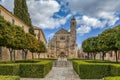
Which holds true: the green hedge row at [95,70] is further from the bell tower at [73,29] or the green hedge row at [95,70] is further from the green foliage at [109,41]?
the bell tower at [73,29]

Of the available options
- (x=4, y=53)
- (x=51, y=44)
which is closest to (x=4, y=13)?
(x=4, y=53)

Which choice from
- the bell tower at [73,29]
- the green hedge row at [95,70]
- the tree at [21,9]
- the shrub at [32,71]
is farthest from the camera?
the bell tower at [73,29]

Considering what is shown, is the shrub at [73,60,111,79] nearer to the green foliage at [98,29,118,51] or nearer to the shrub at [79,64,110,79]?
the shrub at [79,64,110,79]

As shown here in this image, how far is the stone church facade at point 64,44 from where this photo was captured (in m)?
75.6

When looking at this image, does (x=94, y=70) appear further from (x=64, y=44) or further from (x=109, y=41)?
(x=64, y=44)

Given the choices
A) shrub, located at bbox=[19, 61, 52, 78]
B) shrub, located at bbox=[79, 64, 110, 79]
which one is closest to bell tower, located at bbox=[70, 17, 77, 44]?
shrub, located at bbox=[19, 61, 52, 78]

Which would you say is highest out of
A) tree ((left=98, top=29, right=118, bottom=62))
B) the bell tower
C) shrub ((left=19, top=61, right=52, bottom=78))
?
the bell tower

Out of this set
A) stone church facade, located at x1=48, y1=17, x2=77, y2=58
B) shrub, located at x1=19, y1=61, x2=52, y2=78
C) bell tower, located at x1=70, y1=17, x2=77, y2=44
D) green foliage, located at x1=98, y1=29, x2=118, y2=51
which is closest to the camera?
shrub, located at x1=19, y1=61, x2=52, y2=78

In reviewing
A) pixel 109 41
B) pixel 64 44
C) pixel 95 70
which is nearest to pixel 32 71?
pixel 95 70

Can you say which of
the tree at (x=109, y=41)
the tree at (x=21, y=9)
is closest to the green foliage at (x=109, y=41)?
the tree at (x=109, y=41)

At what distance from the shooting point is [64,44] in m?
78.1

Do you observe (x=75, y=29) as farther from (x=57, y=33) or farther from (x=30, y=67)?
(x=30, y=67)

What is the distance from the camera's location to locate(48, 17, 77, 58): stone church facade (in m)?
75.6

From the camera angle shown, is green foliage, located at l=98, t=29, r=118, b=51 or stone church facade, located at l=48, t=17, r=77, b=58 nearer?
green foliage, located at l=98, t=29, r=118, b=51
